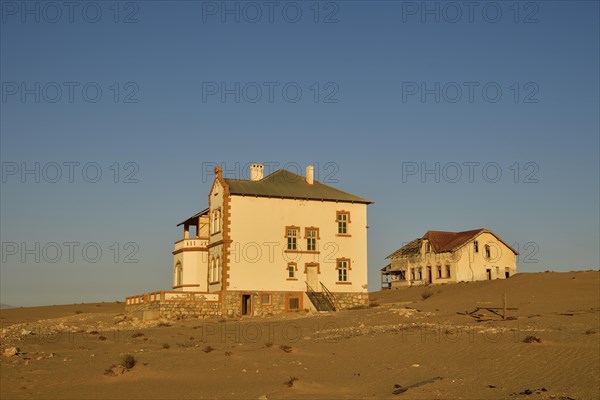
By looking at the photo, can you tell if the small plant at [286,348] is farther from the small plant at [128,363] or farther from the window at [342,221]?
the window at [342,221]

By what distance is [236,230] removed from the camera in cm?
5041

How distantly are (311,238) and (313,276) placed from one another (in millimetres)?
2704

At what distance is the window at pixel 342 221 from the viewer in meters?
53.7

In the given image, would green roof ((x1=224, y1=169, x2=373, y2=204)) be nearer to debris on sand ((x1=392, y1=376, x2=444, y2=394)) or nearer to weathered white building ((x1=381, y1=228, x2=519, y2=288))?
weathered white building ((x1=381, y1=228, x2=519, y2=288))

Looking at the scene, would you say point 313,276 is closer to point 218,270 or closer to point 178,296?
point 218,270

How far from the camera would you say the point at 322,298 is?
51312 mm

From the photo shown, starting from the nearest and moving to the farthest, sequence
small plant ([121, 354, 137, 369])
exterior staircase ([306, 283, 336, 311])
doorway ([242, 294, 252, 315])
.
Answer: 1. small plant ([121, 354, 137, 369])
2. doorway ([242, 294, 252, 315])
3. exterior staircase ([306, 283, 336, 311])

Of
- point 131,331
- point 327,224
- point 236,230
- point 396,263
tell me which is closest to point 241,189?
point 236,230

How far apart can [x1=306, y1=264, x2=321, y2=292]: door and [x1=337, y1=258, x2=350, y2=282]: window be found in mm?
1815

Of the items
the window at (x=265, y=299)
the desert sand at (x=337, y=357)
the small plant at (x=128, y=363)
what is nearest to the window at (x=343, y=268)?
the window at (x=265, y=299)

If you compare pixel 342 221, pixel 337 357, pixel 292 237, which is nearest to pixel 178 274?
pixel 292 237

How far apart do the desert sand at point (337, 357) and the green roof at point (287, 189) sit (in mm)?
11351

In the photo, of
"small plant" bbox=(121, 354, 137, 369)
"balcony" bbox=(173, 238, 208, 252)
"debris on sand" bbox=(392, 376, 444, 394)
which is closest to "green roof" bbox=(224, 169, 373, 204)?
"balcony" bbox=(173, 238, 208, 252)

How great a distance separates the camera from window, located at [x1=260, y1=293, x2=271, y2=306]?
50.2m
